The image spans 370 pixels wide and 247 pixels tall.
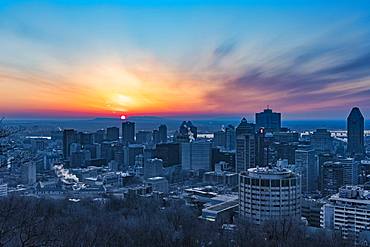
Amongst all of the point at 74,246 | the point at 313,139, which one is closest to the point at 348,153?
the point at 313,139

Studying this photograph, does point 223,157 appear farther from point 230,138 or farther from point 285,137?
point 285,137

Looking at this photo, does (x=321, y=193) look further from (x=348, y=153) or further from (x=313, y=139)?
(x=313, y=139)

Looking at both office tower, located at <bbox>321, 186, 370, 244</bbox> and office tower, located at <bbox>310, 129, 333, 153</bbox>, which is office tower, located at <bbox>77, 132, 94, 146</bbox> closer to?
office tower, located at <bbox>310, 129, 333, 153</bbox>

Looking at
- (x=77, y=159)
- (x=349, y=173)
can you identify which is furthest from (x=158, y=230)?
(x=77, y=159)

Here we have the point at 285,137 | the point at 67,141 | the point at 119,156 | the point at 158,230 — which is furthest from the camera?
the point at 285,137

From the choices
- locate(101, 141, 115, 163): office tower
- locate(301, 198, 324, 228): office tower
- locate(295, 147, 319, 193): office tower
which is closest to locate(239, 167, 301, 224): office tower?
locate(301, 198, 324, 228): office tower
